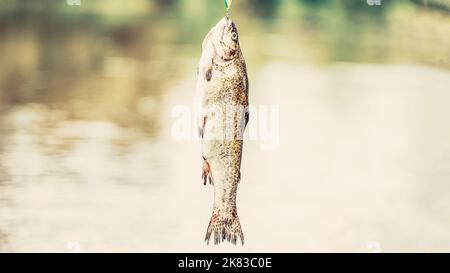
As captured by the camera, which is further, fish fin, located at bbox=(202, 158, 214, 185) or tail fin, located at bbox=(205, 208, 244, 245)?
tail fin, located at bbox=(205, 208, 244, 245)

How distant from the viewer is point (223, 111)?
456 cm

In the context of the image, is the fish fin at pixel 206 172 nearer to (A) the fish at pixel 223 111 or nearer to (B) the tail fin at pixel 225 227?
(A) the fish at pixel 223 111

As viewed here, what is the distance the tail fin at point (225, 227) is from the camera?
4.65 m

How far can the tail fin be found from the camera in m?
4.65

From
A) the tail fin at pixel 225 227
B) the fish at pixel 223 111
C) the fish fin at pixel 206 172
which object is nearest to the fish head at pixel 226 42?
the fish at pixel 223 111

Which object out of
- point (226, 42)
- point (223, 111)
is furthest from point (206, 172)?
point (226, 42)

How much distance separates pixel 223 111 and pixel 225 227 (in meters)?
0.62

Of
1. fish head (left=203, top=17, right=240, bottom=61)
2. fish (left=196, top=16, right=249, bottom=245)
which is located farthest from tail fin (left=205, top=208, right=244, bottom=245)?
fish head (left=203, top=17, right=240, bottom=61)

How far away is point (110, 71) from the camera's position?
23.0ft

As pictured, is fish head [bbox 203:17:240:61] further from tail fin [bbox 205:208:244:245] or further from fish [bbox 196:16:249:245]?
tail fin [bbox 205:208:244:245]

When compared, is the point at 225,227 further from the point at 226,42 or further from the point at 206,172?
the point at 226,42

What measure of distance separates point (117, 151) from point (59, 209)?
0.84 metres
